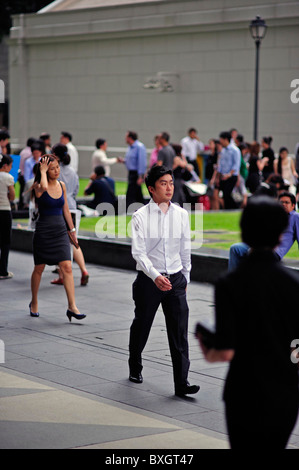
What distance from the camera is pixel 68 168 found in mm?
11961

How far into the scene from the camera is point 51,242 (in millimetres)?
9570

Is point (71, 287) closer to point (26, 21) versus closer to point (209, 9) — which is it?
point (209, 9)

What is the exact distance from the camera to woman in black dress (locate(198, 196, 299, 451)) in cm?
A: 368

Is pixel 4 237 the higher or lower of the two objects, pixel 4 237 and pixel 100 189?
the lower

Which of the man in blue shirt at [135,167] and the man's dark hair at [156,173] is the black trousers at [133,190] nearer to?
the man in blue shirt at [135,167]

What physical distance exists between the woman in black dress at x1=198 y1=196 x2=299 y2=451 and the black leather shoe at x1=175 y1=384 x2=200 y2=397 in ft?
9.65

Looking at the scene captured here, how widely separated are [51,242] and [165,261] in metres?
2.98

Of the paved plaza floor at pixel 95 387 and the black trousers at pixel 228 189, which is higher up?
the black trousers at pixel 228 189

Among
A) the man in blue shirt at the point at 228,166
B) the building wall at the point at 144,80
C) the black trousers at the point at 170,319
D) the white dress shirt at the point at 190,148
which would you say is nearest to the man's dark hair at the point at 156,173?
the black trousers at the point at 170,319

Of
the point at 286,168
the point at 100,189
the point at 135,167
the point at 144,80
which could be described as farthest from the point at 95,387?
the point at 144,80

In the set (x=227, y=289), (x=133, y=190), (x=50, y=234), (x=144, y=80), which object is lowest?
(x=133, y=190)

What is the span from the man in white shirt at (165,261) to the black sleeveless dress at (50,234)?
2.70 metres

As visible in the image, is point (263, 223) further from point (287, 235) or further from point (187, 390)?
point (287, 235)

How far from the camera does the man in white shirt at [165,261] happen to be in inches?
266
